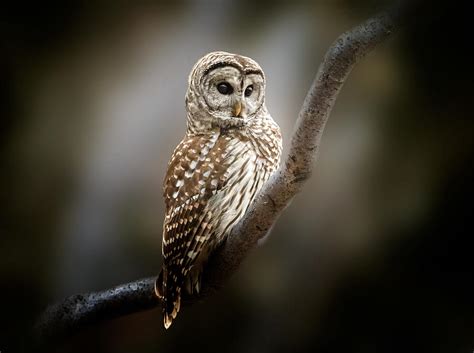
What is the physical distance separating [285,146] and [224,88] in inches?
7.3

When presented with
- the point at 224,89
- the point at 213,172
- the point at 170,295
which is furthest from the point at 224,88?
the point at 170,295

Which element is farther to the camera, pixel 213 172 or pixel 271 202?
pixel 213 172

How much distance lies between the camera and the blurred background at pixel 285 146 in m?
1.22

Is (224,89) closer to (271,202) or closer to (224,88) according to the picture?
(224,88)

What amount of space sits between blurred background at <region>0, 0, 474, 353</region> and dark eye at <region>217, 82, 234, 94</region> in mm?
91

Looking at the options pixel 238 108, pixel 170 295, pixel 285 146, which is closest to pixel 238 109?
pixel 238 108

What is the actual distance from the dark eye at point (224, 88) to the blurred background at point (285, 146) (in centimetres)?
9

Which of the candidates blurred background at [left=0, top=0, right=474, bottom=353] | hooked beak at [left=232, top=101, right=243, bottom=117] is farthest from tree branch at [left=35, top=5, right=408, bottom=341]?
hooked beak at [left=232, top=101, right=243, bottom=117]

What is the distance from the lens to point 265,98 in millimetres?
1223

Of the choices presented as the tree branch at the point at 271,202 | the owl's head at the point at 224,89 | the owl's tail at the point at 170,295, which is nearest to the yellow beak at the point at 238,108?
the owl's head at the point at 224,89


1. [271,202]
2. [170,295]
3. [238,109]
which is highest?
[238,109]

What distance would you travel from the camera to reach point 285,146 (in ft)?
4.07

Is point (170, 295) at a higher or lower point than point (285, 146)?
lower

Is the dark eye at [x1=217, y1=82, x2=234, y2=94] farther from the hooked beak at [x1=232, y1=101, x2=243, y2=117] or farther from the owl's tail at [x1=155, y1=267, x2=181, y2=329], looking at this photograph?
the owl's tail at [x1=155, y1=267, x2=181, y2=329]
